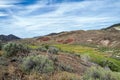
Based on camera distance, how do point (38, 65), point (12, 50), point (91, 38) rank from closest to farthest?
point (38, 65) → point (12, 50) → point (91, 38)

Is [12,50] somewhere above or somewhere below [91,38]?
above

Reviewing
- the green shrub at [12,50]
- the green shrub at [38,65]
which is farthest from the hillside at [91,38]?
the green shrub at [38,65]

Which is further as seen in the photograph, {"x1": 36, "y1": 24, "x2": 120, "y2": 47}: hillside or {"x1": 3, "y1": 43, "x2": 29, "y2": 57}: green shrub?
{"x1": 36, "y1": 24, "x2": 120, "y2": 47}: hillside

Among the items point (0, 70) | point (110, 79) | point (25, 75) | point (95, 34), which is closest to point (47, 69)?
point (25, 75)

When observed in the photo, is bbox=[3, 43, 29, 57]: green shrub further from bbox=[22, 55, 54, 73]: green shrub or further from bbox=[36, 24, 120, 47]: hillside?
bbox=[36, 24, 120, 47]: hillside

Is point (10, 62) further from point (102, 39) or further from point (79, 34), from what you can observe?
point (79, 34)

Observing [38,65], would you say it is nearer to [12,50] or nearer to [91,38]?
[12,50]

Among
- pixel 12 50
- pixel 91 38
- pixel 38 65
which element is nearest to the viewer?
pixel 38 65

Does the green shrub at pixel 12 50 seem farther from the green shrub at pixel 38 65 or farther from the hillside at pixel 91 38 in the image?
the hillside at pixel 91 38

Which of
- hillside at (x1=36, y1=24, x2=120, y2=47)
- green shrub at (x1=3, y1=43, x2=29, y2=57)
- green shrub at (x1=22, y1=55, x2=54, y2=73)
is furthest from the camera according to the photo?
hillside at (x1=36, y1=24, x2=120, y2=47)

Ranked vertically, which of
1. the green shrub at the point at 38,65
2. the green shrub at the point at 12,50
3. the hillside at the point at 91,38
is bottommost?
the hillside at the point at 91,38

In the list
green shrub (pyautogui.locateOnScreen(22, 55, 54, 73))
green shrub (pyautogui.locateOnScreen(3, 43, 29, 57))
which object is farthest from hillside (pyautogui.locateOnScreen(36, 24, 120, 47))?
green shrub (pyautogui.locateOnScreen(22, 55, 54, 73))

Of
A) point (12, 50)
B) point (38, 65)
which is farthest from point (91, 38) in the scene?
point (38, 65)

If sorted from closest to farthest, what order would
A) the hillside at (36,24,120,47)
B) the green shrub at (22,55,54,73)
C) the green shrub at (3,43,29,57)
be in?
1. the green shrub at (22,55,54,73)
2. the green shrub at (3,43,29,57)
3. the hillside at (36,24,120,47)
